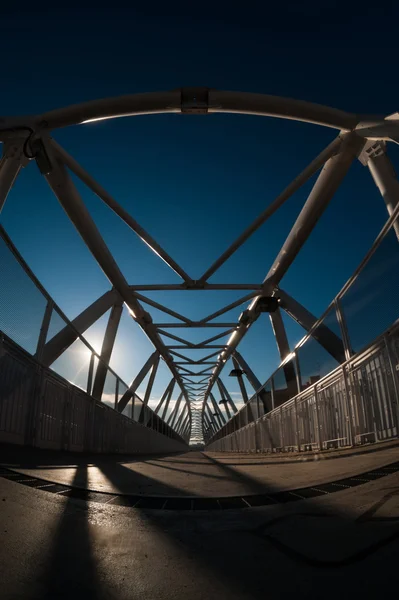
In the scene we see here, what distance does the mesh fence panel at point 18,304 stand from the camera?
207 inches

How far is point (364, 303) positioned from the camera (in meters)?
5.98

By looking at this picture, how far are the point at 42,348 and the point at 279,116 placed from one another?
9230 millimetres

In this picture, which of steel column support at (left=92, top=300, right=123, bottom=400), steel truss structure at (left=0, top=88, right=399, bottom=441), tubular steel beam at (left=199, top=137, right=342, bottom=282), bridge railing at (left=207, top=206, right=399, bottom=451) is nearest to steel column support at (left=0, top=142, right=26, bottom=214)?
steel truss structure at (left=0, top=88, right=399, bottom=441)

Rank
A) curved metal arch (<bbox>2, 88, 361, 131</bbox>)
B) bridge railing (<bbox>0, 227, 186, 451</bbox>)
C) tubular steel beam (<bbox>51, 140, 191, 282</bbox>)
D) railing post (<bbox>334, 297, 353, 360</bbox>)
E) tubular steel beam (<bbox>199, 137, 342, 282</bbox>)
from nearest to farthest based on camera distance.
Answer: bridge railing (<bbox>0, 227, 186, 451</bbox>) → railing post (<bbox>334, 297, 353, 360</bbox>) → curved metal arch (<bbox>2, 88, 361, 131</bbox>) → tubular steel beam (<bbox>199, 137, 342, 282</bbox>) → tubular steel beam (<bbox>51, 140, 191, 282</bbox>)

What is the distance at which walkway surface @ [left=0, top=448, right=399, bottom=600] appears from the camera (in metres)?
1.45

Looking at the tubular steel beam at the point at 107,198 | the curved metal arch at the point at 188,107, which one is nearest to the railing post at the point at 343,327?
the curved metal arch at the point at 188,107

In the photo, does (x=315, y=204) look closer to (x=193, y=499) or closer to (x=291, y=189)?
(x=291, y=189)

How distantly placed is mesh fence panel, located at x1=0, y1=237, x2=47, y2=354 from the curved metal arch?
261 inches

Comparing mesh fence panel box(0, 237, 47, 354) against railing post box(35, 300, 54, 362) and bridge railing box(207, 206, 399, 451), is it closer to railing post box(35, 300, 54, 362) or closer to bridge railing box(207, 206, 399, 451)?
railing post box(35, 300, 54, 362)

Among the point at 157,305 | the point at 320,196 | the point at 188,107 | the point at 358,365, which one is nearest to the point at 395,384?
the point at 358,365

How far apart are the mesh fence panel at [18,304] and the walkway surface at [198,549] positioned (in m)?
3.10

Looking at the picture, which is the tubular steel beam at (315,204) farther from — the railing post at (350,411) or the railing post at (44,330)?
the railing post at (44,330)

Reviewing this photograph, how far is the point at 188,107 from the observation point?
1042 centimetres

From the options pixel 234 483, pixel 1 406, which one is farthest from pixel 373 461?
pixel 1 406
